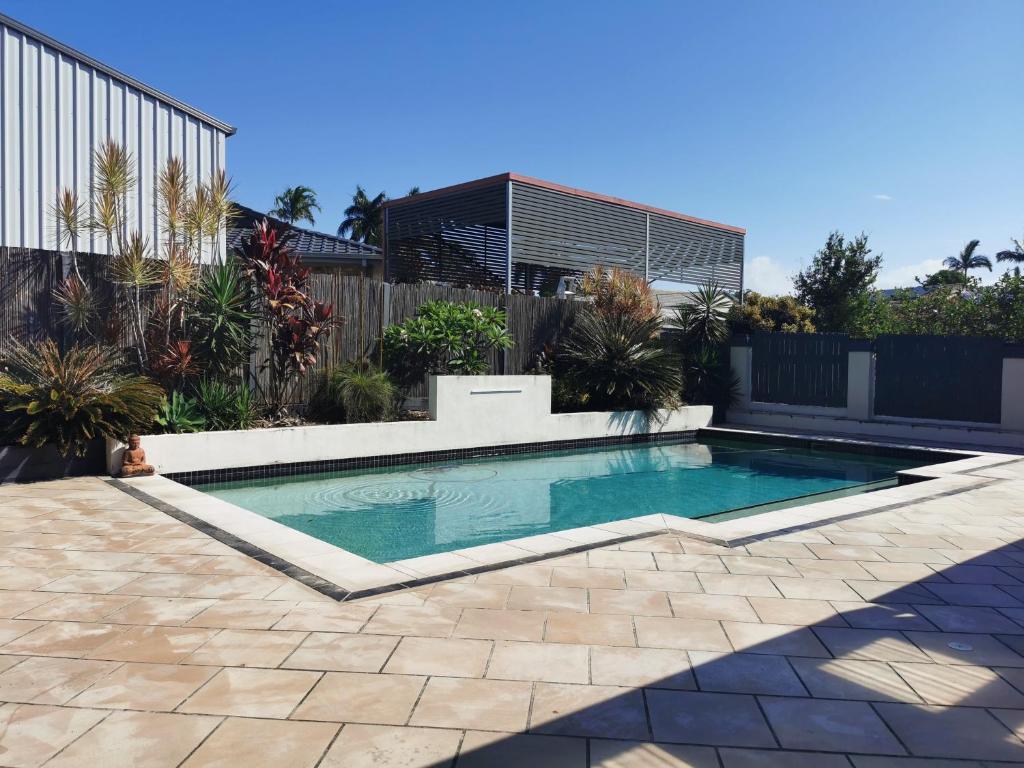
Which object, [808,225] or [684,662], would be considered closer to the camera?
[684,662]

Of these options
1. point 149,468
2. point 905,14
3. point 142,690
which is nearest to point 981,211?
point 905,14

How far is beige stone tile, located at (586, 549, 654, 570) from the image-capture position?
4.64 metres

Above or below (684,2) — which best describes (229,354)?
below

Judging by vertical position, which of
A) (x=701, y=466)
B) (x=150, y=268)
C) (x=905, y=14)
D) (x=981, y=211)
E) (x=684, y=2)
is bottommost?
(x=701, y=466)

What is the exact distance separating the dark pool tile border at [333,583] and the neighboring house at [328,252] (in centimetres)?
1298

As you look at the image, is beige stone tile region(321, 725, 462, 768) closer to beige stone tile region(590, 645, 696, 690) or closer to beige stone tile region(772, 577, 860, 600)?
beige stone tile region(590, 645, 696, 690)

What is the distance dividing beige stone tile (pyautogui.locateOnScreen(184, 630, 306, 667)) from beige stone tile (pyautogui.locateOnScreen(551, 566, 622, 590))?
60.8 inches

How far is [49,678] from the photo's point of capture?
296cm

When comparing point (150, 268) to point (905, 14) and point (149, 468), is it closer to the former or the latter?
point (149, 468)

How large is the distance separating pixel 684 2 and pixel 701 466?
24.1 feet

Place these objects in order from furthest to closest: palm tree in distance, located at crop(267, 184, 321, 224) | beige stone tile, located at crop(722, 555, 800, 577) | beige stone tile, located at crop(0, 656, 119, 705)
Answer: palm tree in distance, located at crop(267, 184, 321, 224)
beige stone tile, located at crop(722, 555, 800, 577)
beige stone tile, located at crop(0, 656, 119, 705)

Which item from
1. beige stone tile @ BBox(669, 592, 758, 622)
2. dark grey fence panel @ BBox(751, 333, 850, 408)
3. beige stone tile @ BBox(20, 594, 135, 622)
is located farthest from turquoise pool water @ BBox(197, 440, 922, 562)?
dark grey fence panel @ BBox(751, 333, 850, 408)

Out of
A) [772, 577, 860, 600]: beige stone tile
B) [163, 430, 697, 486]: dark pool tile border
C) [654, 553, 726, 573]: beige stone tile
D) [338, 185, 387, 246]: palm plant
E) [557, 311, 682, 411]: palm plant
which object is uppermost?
[338, 185, 387, 246]: palm plant

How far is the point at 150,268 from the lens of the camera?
862cm
